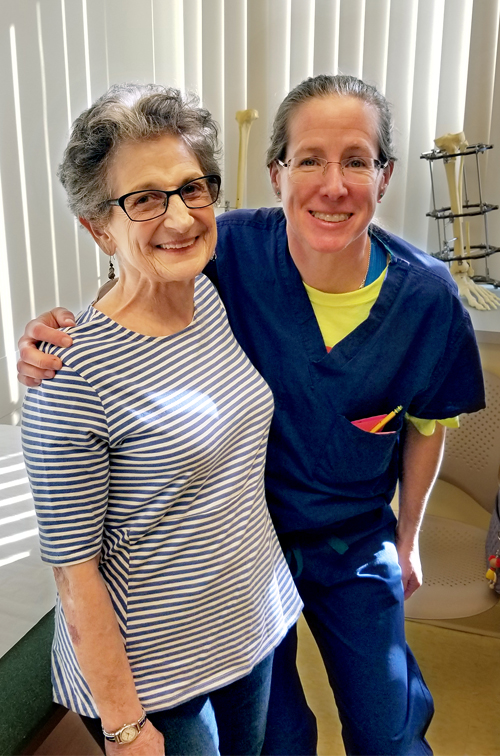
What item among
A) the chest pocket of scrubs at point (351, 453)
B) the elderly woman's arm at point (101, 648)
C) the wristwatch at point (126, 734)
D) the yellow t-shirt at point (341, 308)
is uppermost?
the yellow t-shirt at point (341, 308)

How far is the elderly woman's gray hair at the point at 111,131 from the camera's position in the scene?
809 mm

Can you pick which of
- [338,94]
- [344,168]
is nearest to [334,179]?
[344,168]

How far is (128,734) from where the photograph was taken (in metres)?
0.84

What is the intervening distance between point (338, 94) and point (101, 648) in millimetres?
863

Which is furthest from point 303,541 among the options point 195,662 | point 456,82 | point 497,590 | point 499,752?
point 456,82

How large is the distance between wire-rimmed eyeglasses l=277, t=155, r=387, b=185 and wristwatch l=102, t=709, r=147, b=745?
0.81m

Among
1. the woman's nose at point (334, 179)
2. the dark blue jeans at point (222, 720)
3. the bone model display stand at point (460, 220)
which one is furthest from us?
the bone model display stand at point (460, 220)

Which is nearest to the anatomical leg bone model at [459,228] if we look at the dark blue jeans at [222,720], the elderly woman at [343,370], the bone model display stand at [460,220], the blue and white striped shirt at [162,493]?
the bone model display stand at [460,220]

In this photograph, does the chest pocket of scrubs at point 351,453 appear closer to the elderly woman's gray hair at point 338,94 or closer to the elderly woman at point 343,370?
the elderly woman at point 343,370

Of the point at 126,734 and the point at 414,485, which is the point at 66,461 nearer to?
the point at 126,734

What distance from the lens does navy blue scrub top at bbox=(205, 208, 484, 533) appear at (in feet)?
3.75

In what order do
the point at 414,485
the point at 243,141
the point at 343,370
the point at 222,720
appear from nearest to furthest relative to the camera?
the point at 222,720
the point at 343,370
the point at 414,485
the point at 243,141

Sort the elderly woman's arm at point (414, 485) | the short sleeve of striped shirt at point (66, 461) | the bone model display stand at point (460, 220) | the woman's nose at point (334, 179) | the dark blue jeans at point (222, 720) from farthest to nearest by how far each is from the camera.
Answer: the bone model display stand at point (460, 220) < the elderly woman's arm at point (414, 485) < the woman's nose at point (334, 179) < the dark blue jeans at point (222, 720) < the short sleeve of striped shirt at point (66, 461)

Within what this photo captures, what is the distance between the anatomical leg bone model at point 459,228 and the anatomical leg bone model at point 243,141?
1.95 feet
